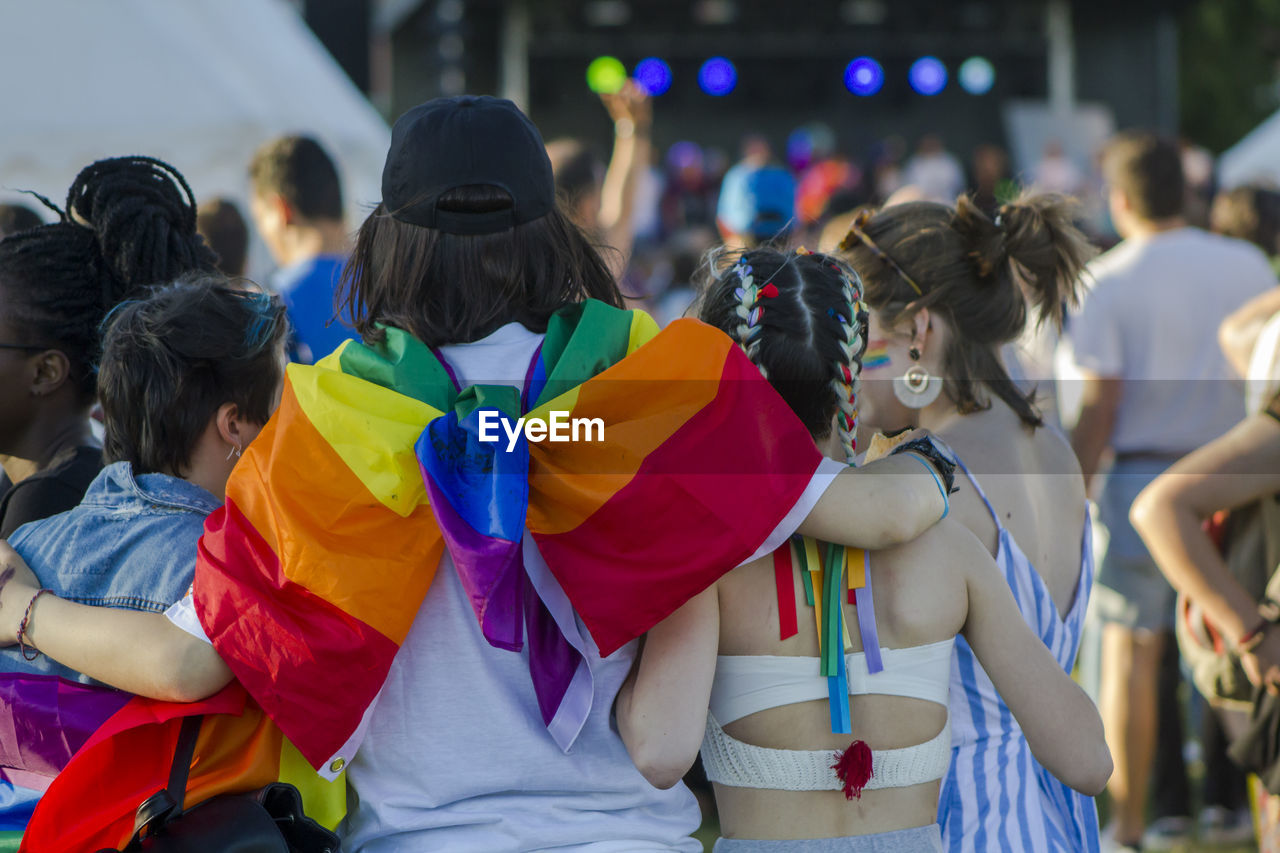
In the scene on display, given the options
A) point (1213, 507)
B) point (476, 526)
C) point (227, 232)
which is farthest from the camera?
point (227, 232)

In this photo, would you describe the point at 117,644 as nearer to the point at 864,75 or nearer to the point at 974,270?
the point at 974,270

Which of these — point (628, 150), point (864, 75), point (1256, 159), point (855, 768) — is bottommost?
point (855, 768)

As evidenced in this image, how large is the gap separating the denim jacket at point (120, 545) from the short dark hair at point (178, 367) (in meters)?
0.05

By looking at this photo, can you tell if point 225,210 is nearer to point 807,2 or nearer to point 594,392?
point 594,392

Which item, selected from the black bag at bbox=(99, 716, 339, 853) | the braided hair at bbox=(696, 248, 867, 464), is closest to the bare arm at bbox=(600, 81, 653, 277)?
the braided hair at bbox=(696, 248, 867, 464)

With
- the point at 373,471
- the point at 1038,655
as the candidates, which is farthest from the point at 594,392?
the point at 1038,655

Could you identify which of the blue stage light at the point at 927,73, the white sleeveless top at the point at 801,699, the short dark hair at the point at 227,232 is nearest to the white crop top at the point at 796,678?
the white sleeveless top at the point at 801,699

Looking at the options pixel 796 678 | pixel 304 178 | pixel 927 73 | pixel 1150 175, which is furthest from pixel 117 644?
pixel 927 73

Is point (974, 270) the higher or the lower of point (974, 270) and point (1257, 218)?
the lower

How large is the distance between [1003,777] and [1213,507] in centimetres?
85

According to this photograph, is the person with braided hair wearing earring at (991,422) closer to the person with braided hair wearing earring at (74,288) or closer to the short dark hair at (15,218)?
the person with braided hair wearing earring at (74,288)

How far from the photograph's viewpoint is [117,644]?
4.64ft

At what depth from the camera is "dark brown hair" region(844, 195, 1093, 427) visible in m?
2.10

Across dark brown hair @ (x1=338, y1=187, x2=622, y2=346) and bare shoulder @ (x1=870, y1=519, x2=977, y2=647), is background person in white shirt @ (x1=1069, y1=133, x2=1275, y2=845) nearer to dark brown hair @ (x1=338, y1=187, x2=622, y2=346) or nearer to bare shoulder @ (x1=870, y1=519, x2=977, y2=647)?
bare shoulder @ (x1=870, y1=519, x2=977, y2=647)
